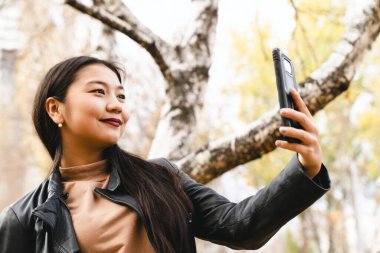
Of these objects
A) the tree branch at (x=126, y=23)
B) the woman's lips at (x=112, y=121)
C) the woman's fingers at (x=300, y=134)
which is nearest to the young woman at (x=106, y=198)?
the woman's lips at (x=112, y=121)

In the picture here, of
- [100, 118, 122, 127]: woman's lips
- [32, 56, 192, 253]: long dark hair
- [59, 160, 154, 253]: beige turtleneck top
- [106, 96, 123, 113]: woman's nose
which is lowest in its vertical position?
[59, 160, 154, 253]: beige turtleneck top

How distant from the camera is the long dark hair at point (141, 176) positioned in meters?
1.93

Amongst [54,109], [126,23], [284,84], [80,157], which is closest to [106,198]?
[80,157]

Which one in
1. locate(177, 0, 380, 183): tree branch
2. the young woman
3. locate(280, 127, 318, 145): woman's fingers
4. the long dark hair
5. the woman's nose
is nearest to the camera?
locate(280, 127, 318, 145): woman's fingers

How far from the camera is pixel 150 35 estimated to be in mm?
3352

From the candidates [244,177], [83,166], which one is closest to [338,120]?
[244,177]

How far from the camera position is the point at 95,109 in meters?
2.04

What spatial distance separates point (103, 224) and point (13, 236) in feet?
1.31

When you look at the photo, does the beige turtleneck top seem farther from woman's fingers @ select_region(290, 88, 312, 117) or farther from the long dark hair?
woman's fingers @ select_region(290, 88, 312, 117)

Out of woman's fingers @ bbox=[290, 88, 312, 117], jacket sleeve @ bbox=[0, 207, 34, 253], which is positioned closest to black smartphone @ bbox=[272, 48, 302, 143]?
woman's fingers @ bbox=[290, 88, 312, 117]

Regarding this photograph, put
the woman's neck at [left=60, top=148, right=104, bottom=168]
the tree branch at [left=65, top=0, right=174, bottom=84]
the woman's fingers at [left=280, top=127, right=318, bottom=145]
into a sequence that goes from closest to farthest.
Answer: the woman's fingers at [left=280, top=127, right=318, bottom=145] < the woman's neck at [left=60, top=148, right=104, bottom=168] < the tree branch at [left=65, top=0, right=174, bottom=84]

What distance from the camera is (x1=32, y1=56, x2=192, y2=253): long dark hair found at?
1.93 metres

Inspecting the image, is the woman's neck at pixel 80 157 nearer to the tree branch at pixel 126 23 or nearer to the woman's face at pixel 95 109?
the woman's face at pixel 95 109

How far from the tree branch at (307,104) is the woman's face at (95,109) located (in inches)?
43.9
